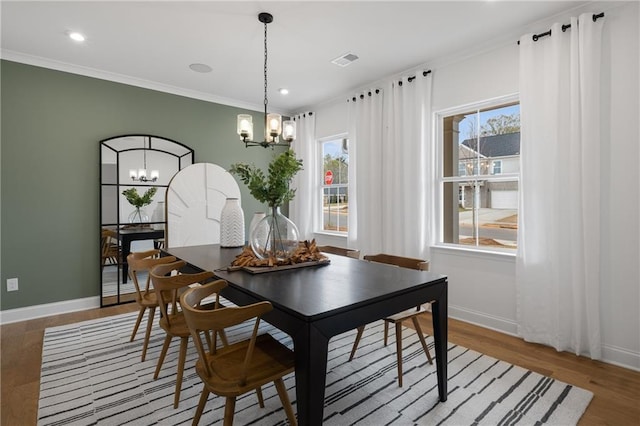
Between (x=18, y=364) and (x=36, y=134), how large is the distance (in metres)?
2.35

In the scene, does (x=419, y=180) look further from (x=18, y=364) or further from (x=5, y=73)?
(x=5, y=73)

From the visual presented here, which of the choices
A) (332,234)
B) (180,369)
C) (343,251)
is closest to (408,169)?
(343,251)

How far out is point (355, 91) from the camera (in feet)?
14.7

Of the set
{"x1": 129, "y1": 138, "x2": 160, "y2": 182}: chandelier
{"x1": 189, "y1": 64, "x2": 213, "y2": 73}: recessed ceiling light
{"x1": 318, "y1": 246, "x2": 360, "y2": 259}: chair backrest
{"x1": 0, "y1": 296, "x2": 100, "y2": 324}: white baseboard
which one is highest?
{"x1": 189, "y1": 64, "x2": 213, "y2": 73}: recessed ceiling light

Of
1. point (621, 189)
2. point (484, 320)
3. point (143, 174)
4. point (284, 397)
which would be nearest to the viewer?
point (284, 397)

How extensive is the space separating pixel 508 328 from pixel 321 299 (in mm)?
2473

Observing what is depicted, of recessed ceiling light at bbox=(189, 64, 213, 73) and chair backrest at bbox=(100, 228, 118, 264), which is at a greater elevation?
recessed ceiling light at bbox=(189, 64, 213, 73)

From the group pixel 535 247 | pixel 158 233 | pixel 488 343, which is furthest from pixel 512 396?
pixel 158 233

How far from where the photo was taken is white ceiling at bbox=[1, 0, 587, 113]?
8.49ft

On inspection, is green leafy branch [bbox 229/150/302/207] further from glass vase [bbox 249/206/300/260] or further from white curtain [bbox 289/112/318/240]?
Result: white curtain [bbox 289/112/318/240]

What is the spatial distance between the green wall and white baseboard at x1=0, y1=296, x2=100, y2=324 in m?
0.05

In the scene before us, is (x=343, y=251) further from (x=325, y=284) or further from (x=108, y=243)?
(x=108, y=243)

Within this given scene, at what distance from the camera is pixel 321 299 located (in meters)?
1.49

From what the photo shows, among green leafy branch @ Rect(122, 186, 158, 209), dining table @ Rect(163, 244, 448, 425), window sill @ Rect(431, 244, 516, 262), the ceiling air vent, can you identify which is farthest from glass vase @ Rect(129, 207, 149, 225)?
window sill @ Rect(431, 244, 516, 262)
